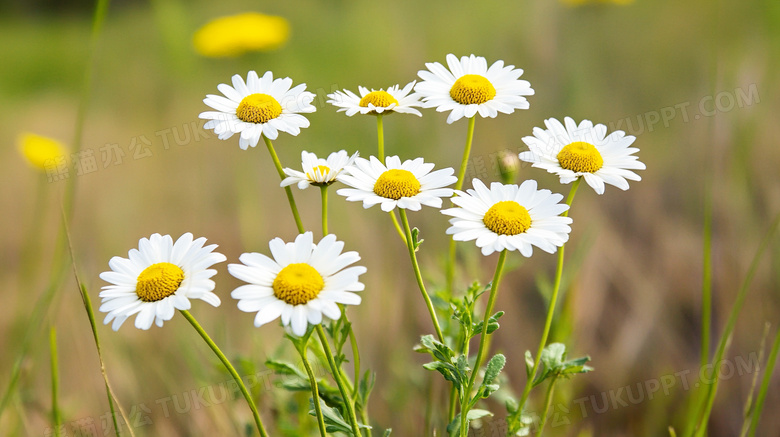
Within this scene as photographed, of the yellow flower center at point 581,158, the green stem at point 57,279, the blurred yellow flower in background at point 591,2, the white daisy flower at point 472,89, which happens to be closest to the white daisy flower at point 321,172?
the white daisy flower at point 472,89

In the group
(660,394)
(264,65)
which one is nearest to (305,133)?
(264,65)

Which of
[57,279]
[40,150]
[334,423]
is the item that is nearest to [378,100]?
[334,423]

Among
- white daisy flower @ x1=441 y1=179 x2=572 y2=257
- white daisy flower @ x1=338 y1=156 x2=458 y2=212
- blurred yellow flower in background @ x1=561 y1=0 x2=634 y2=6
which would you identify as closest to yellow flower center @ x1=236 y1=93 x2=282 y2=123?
white daisy flower @ x1=338 y1=156 x2=458 y2=212

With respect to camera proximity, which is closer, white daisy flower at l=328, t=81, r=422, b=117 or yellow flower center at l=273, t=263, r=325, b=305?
yellow flower center at l=273, t=263, r=325, b=305

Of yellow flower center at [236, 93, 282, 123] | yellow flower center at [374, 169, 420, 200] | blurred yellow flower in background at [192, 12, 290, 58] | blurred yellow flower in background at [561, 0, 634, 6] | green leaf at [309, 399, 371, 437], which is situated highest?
blurred yellow flower in background at [192, 12, 290, 58]

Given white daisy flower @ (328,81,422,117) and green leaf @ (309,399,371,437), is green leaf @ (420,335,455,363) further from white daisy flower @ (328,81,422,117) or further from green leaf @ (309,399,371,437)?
white daisy flower @ (328,81,422,117)

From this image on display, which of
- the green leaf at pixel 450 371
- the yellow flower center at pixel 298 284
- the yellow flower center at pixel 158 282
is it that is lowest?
the green leaf at pixel 450 371

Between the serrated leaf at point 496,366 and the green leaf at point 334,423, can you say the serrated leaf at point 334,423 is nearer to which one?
the green leaf at point 334,423
